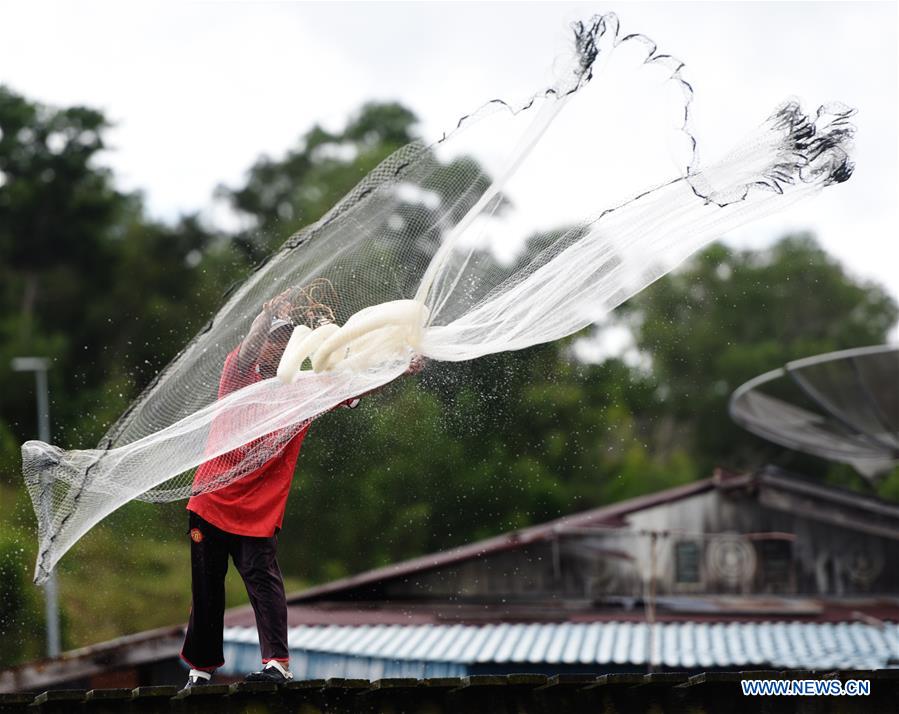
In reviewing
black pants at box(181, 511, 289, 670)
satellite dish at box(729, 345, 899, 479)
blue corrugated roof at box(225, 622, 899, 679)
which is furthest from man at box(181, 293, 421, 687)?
satellite dish at box(729, 345, 899, 479)

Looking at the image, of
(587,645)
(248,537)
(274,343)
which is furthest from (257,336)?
(587,645)

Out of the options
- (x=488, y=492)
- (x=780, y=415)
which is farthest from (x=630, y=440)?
(x=780, y=415)

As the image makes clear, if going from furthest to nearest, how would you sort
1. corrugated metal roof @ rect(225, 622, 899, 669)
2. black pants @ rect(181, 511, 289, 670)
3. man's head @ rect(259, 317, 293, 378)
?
corrugated metal roof @ rect(225, 622, 899, 669) < man's head @ rect(259, 317, 293, 378) < black pants @ rect(181, 511, 289, 670)

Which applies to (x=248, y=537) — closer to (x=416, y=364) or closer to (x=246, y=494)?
(x=246, y=494)

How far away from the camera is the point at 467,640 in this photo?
1652 centimetres

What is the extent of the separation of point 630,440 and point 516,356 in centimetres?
4172

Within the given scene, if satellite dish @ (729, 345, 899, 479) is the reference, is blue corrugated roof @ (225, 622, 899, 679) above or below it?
below

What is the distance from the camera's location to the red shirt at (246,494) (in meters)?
7.46

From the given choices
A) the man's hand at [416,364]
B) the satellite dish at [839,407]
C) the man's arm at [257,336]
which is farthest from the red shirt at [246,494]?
the satellite dish at [839,407]

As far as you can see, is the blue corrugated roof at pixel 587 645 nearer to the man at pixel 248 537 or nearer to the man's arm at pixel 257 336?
the man at pixel 248 537

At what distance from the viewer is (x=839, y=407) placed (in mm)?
18047

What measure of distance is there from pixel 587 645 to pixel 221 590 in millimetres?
9647

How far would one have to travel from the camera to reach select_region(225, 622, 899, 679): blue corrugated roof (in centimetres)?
1489

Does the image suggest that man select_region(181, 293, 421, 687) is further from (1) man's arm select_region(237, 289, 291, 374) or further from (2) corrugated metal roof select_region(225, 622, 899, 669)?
(2) corrugated metal roof select_region(225, 622, 899, 669)
